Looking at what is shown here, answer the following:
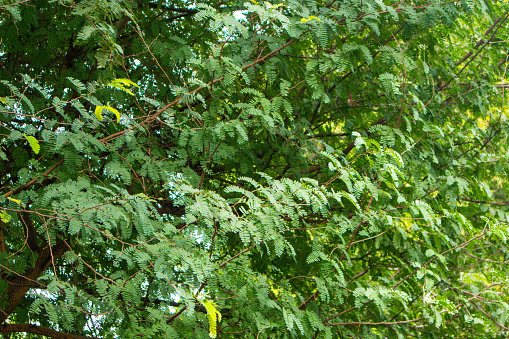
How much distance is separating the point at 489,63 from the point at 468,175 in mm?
1624

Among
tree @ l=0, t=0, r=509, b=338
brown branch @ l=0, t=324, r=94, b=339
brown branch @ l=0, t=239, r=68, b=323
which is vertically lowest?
brown branch @ l=0, t=324, r=94, b=339

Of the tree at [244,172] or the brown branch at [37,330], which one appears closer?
the tree at [244,172]

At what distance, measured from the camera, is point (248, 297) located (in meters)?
3.25

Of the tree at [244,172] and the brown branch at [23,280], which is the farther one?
the brown branch at [23,280]

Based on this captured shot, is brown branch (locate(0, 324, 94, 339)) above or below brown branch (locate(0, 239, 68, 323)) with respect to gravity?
below

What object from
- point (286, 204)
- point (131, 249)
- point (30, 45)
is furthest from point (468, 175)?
point (30, 45)

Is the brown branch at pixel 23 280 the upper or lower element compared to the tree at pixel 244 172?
lower

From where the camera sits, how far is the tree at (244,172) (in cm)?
300

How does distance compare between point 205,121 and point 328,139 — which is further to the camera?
point 328,139

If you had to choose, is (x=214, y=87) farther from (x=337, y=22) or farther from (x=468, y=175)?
(x=468, y=175)

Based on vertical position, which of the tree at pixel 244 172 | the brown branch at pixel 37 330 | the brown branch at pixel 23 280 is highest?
the tree at pixel 244 172

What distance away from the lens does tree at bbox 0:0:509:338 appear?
300 centimetres

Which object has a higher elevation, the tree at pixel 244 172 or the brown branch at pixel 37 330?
the tree at pixel 244 172

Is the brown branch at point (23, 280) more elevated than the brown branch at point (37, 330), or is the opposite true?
the brown branch at point (23, 280)
